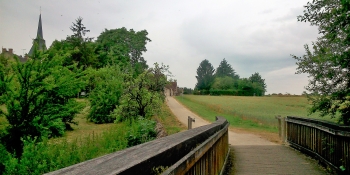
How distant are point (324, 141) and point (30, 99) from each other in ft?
30.5

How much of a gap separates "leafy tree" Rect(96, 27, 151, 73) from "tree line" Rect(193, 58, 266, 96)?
4026cm

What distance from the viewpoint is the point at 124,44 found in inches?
2050

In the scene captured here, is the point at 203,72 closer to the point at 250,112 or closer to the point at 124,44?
the point at 124,44

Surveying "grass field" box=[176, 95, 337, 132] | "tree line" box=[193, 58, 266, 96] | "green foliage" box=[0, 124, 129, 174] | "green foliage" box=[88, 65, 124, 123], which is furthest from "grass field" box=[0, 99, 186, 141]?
"tree line" box=[193, 58, 266, 96]

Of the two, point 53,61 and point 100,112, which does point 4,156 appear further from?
point 100,112

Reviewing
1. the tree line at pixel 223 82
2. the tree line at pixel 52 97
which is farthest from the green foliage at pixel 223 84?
the tree line at pixel 52 97

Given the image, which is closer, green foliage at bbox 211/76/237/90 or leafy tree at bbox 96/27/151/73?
leafy tree at bbox 96/27/151/73

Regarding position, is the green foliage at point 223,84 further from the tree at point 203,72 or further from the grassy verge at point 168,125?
the grassy verge at point 168,125

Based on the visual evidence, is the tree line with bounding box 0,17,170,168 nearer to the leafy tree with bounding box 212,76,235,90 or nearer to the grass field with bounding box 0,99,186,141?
the grass field with bounding box 0,99,186,141

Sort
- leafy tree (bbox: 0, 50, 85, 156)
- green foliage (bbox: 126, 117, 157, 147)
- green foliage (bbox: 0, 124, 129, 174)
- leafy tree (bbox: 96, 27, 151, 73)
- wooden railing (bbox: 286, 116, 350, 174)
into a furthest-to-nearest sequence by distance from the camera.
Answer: leafy tree (bbox: 96, 27, 151, 73), leafy tree (bbox: 0, 50, 85, 156), green foliage (bbox: 126, 117, 157, 147), green foliage (bbox: 0, 124, 129, 174), wooden railing (bbox: 286, 116, 350, 174)

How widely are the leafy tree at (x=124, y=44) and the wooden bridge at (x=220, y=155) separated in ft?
130

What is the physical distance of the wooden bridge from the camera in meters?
2.17

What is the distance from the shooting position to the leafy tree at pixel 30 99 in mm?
10570

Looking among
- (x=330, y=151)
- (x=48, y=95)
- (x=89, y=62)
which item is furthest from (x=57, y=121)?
(x=89, y=62)
